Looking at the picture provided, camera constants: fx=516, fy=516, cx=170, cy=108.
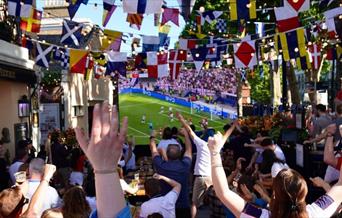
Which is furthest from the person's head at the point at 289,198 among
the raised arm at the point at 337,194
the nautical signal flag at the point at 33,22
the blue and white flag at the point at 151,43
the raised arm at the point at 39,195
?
the blue and white flag at the point at 151,43

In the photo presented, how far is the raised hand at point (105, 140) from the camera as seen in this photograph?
2.29 meters

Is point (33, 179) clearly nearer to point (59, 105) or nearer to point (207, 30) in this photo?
point (59, 105)

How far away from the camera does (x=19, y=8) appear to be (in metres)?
11.6

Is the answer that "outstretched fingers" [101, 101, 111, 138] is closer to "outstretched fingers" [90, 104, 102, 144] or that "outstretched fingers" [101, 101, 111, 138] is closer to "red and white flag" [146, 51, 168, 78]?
"outstretched fingers" [90, 104, 102, 144]

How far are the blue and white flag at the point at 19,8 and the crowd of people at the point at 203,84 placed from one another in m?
48.2

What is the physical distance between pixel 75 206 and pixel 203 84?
6050 centimetres

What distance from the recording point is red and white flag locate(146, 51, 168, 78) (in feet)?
54.1

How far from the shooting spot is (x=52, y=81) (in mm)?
22578

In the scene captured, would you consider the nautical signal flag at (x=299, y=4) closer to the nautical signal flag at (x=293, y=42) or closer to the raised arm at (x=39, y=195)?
the nautical signal flag at (x=293, y=42)

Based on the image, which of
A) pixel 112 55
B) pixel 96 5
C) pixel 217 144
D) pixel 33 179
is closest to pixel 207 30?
pixel 112 55

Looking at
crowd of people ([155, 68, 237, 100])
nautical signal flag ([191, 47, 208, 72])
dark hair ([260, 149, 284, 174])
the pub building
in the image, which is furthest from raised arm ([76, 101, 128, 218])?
crowd of people ([155, 68, 237, 100])

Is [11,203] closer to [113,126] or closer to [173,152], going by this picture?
[113,126]

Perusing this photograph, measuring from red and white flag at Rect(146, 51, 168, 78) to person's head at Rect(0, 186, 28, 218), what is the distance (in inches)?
489

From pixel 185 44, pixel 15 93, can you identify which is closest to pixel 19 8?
pixel 15 93
